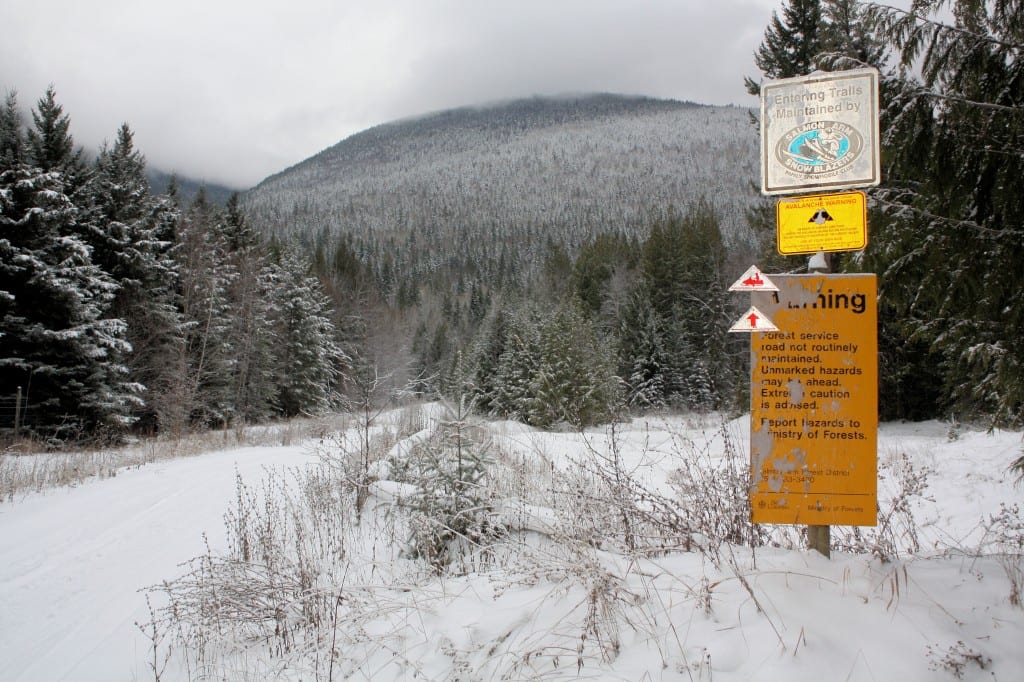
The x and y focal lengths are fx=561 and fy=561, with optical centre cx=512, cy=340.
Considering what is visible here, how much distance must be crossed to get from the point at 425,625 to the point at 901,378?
18.9 m

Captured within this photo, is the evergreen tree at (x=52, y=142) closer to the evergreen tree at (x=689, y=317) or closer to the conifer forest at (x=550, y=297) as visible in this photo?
the conifer forest at (x=550, y=297)

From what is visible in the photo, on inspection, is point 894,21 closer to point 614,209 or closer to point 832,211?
point 832,211

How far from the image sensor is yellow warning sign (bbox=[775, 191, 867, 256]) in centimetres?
296

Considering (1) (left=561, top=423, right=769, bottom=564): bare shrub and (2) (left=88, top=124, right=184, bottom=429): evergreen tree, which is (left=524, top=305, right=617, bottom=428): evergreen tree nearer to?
(2) (left=88, top=124, right=184, bottom=429): evergreen tree

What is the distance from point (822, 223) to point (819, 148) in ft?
1.40

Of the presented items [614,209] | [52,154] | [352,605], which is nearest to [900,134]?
[352,605]

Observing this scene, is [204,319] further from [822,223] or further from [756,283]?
[822,223]

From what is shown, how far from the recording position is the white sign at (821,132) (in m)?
3.00

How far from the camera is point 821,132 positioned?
10.1ft

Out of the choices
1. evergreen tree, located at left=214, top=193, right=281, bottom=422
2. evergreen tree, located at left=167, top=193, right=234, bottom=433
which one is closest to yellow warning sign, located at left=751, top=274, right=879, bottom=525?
evergreen tree, located at left=167, top=193, right=234, bottom=433

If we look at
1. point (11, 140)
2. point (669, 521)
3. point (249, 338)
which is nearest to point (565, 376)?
point (249, 338)

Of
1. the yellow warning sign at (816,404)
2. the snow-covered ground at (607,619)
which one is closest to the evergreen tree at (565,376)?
the snow-covered ground at (607,619)

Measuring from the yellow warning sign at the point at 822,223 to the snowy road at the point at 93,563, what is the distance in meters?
4.75

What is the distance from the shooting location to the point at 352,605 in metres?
3.68
